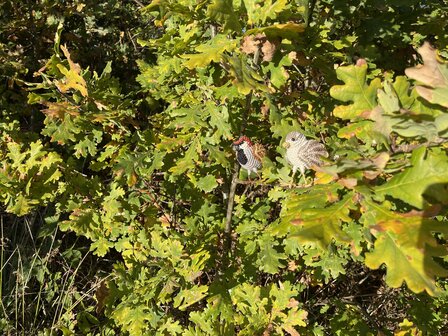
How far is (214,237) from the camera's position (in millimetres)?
2242

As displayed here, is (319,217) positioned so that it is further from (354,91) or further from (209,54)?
(209,54)

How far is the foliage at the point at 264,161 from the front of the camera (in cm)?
108

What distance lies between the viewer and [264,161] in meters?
2.00

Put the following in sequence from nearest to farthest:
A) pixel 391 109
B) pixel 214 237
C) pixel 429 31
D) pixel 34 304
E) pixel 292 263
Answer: pixel 391 109 < pixel 214 237 < pixel 429 31 < pixel 292 263 < pixel 34 304

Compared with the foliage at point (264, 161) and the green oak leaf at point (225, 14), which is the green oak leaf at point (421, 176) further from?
the green oak leaf at point (225, 14)

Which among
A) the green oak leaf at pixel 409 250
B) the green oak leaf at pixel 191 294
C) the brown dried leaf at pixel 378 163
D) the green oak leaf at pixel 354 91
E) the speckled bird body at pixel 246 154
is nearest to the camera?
the green oak leaf at pixel 409 250

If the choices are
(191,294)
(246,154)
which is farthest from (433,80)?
(191,294)

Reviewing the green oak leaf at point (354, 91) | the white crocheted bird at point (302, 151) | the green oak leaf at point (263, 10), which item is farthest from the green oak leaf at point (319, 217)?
the green oak leaf at point (263, 10)

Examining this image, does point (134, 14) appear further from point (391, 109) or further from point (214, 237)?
point (391, 109)

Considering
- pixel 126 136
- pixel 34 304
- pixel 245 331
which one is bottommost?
pixel 34 304

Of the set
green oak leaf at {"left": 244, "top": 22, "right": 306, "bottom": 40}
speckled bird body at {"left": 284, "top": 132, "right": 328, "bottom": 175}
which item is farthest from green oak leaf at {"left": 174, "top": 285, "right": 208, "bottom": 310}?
green oak leaf at {"left": 244, "top": 22, "right": 306, "bottom": 40}

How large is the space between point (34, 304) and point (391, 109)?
3210 millimetres

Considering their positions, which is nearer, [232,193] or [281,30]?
[281,30]

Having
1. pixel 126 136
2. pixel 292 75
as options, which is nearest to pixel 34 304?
pixel 126 136
